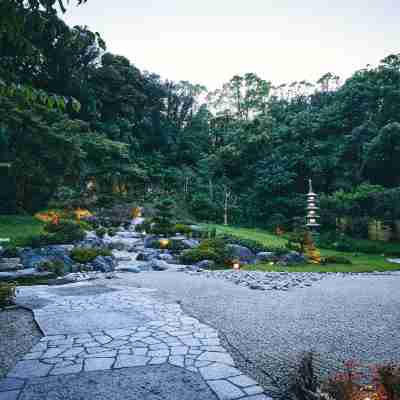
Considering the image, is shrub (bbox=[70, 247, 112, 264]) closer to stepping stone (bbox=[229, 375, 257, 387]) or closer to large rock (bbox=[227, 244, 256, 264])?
large rock (bbox=[227, 244, 256, 264])

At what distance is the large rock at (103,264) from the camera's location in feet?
30.0

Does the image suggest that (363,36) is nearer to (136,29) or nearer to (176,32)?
(176,32)

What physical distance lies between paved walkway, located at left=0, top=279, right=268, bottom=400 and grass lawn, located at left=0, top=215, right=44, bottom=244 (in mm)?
9504

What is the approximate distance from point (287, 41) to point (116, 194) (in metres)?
14.6

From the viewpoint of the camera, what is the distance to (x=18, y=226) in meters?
14.0

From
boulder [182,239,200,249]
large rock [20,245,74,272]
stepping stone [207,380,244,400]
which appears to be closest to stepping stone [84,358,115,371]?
stepping stone [207,380,244,400]

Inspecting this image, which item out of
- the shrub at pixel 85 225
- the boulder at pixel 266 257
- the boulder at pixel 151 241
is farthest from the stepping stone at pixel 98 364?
the shrub at pixel 85 225

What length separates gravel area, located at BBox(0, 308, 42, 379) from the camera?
2977 mm

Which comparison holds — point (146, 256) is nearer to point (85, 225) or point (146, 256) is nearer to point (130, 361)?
point (85, 225)

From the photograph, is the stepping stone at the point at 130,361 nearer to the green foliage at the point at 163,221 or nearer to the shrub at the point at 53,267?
the shrub at the point at 53,267

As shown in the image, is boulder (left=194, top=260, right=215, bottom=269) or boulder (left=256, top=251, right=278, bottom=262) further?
boulder (left=256, top=251, right=278, bottom=262)

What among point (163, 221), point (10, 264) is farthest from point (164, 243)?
point (10, 264)

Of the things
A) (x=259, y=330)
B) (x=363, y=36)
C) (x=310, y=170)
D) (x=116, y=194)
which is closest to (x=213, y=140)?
(x=310, y=170)

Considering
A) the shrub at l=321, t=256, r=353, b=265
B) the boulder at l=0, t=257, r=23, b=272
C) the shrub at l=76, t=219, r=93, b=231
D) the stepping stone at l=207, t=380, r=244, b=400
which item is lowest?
the shrub at l=321, t=256, r=353, b=265
